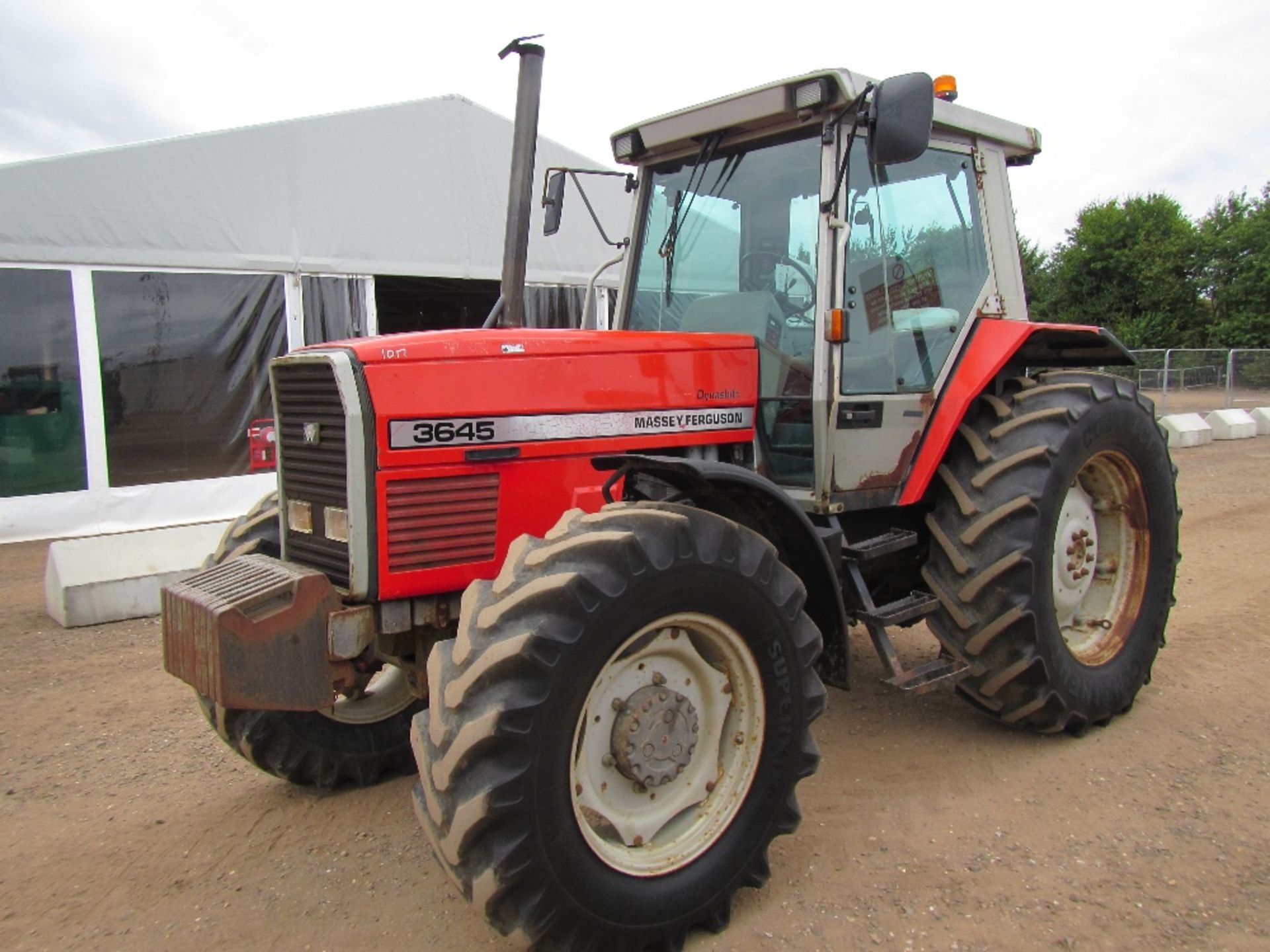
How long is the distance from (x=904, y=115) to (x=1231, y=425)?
15.1 m

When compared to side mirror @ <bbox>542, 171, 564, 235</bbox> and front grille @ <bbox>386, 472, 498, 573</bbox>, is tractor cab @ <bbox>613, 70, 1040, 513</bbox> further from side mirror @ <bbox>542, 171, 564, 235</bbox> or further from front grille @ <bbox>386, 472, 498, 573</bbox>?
front grille @ <bbox>386, 472, 498, 573</bbox>

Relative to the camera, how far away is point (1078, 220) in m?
38.8

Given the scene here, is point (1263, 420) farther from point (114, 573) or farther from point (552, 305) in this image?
point (114, 573)

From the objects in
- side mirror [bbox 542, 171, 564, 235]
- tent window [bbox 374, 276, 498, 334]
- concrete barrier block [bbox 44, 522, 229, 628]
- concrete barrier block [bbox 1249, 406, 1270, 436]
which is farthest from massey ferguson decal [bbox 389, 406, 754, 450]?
concrete barrier block [bbox 1249, 406, 1270, 436]

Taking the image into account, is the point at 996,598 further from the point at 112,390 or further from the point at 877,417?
the point at 112,390

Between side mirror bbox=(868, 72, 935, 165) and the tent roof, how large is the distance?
7.69 m

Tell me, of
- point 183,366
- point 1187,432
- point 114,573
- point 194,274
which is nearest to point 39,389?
point 183,366

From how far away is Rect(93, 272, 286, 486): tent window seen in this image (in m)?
8.84

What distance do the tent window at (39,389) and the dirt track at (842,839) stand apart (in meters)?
4.59

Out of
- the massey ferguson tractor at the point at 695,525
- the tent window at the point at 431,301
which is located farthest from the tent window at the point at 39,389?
the massey ferguson tractor at the point at 695,525

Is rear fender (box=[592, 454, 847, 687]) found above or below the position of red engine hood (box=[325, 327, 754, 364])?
below

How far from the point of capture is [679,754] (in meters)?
2.69

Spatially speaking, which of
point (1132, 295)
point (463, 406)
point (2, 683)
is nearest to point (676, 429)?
point (463, 406)

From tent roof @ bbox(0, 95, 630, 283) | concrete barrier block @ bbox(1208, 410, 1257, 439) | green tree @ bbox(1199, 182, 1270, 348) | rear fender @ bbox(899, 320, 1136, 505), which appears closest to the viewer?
rear fender @ bbox(899, 320, 1136, 505)
